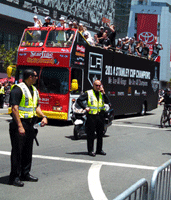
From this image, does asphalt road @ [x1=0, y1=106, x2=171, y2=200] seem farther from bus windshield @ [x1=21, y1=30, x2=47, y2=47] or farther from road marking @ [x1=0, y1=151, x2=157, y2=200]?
bus windshield @ [x1=21, y1=30, x2=47, y2=47]

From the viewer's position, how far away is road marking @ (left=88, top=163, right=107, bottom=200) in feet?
18.8

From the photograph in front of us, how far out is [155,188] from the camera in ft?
12.0

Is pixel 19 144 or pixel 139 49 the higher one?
pixel 139 49

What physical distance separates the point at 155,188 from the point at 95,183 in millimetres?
2957

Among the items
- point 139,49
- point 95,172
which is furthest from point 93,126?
point 139,49

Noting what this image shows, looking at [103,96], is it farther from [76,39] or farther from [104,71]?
[104,71]

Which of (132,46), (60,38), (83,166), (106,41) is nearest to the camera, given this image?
Result: (83,166)

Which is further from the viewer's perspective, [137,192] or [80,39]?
[80,39]

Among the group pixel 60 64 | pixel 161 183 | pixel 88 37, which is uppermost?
pixel 88 37

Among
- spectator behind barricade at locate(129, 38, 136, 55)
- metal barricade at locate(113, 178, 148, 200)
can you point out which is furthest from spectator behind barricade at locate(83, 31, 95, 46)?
metal barricade at locate(113, 178, 148, 200)

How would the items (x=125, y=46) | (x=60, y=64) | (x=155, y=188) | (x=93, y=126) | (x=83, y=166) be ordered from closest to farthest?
(x=155, y=188) < (x=83, y=166) < (x=93, y=126) < (x=60, y=64) < (x=125, y=46)

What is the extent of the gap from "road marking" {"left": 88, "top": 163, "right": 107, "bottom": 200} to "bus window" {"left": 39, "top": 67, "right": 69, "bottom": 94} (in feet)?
24.0

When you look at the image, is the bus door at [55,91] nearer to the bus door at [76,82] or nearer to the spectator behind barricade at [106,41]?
the bus door at [76,82]

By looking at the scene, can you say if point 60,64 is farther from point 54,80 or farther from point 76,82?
point 76,82
